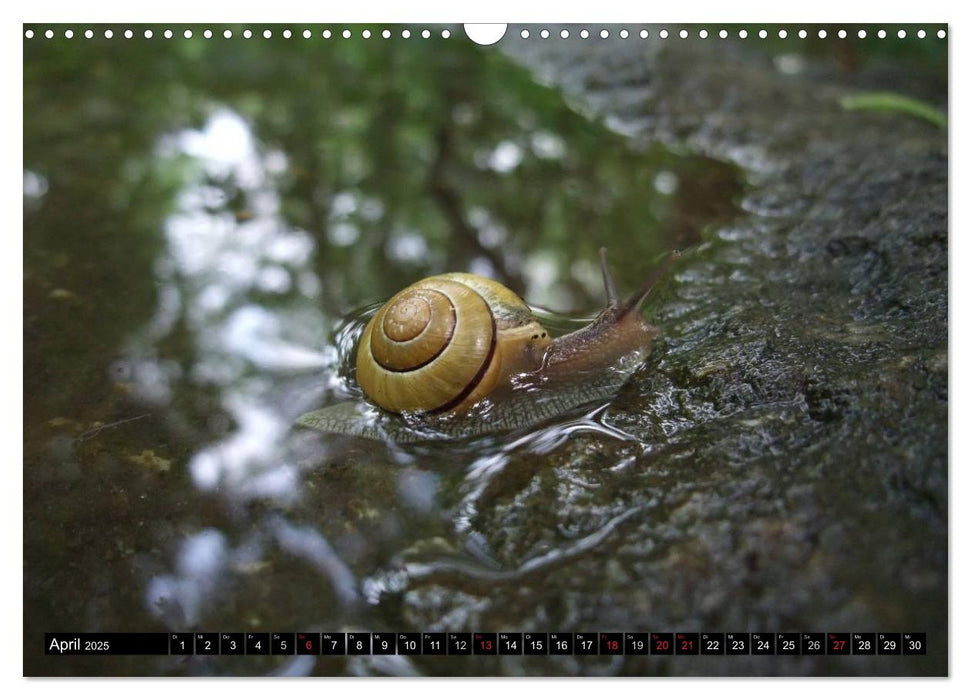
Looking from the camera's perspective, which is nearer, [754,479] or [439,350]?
[754,479]

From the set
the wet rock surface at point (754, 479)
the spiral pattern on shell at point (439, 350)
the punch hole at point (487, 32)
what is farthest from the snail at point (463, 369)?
the punch hole at point (487, 32)

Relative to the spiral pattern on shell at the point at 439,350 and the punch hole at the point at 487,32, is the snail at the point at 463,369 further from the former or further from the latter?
the punch hole at the point at 487,32

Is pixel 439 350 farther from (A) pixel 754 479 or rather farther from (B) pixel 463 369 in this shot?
(A) pixel 754 479

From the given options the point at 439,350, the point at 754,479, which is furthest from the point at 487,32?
the point at 754,479

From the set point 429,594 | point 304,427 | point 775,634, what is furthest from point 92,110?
point 775,634

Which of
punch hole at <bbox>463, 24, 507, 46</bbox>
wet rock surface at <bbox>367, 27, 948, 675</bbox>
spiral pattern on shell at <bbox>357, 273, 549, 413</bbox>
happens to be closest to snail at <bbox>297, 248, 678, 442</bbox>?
spiral pattern on shell at <bbox>357, 273, 549, 413</bbox>

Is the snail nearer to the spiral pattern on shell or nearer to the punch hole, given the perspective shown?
the spiral pattern on shell
